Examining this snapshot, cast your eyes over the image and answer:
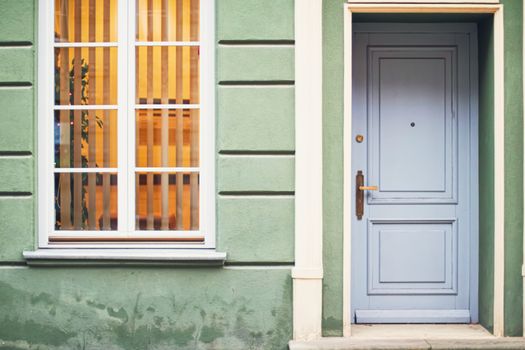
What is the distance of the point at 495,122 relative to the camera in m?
5.46

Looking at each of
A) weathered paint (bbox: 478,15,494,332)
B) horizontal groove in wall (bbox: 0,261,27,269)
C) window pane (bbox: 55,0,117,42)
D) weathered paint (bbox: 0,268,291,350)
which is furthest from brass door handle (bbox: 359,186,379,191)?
horizontal groove in wall (bbox: 0,261,27,269)

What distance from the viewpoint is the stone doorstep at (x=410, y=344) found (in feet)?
17.2

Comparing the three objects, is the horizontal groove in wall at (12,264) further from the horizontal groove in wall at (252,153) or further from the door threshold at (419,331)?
the door threshold at (419,331)

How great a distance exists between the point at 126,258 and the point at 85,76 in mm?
1613

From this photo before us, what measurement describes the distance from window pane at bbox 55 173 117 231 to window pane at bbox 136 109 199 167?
1.20 feet

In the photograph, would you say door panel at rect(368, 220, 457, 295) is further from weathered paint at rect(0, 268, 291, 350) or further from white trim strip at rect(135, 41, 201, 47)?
white trim strip at rect(135, 41, 201, 47)

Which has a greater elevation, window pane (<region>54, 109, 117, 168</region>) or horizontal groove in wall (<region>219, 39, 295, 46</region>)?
horizontal groove in wall (<region>219, 39, 295, 46</region>)

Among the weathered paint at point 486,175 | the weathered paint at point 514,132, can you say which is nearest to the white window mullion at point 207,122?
the weathered paint at point 486,175

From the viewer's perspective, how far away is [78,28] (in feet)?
18.6

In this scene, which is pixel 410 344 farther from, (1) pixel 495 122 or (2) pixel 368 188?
(1) pixel 495 122

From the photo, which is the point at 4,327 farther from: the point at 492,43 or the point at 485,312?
the point at 492,43

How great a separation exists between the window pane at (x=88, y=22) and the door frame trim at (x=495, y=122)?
2.02 metres

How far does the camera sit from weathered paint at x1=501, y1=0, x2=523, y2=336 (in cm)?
545

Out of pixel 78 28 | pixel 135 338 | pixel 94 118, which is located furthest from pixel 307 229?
pixel 78 28
